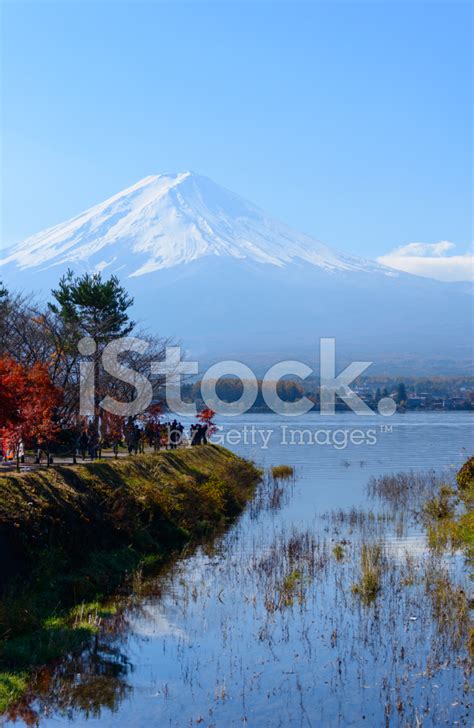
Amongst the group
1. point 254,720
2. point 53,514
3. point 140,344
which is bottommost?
point 254,720

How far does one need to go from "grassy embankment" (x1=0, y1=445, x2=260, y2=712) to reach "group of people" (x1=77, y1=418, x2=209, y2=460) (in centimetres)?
284

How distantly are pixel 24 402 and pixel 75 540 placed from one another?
3.94 metres

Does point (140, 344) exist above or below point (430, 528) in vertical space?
above

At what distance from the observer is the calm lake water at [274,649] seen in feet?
37.2

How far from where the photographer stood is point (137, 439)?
34.6 m

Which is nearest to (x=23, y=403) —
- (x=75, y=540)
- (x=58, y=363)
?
(x=75, y=540)

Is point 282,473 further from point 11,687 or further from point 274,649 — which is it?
point 11,687

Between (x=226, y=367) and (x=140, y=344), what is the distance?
110m

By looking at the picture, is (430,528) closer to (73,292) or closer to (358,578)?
(358,578)

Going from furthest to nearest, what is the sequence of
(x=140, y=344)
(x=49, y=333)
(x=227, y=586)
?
(x=140, y=344)
(x=49, y=333)
(x=227, y=586)

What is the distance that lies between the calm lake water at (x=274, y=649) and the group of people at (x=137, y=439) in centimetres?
833

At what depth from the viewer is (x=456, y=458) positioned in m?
49.0

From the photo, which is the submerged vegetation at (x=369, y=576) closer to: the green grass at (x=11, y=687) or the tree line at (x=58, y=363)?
the green grass at (x=11, y=687)

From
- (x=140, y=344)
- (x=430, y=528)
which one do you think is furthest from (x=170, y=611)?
(x=140, y=344)
